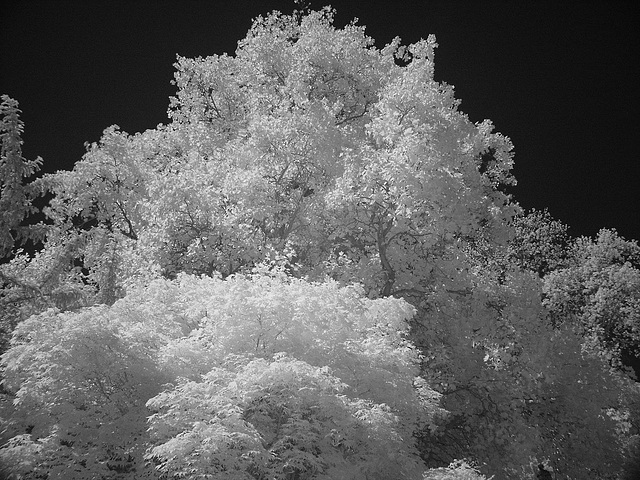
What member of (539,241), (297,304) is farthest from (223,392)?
(539,241)

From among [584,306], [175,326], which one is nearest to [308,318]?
[175,326]

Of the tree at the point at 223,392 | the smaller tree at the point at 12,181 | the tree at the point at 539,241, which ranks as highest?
the tree at the point at 539,241

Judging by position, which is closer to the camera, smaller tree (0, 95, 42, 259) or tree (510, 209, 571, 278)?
smaller tree (0, 95, 42, 259)

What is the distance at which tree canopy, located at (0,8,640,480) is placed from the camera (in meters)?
10.2

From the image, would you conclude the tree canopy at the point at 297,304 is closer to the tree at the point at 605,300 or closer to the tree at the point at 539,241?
the tree at the point at 605,300

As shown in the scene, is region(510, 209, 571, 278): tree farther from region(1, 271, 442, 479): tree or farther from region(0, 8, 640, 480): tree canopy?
region(1, 271, 442, 479): tree

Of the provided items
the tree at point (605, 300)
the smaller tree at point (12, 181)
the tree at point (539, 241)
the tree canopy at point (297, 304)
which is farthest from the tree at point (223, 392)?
the tree at point (539, 241)

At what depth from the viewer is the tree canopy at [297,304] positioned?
10203mm

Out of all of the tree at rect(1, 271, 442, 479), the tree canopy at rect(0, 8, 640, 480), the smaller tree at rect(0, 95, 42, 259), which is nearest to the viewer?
the tree at rect(1, 271, 442, 479)

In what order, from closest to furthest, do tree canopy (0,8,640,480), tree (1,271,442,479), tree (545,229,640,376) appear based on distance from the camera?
tree (1,271,442,479)
tree canopy (0,8,640,480)
tree (545,229,640,376)

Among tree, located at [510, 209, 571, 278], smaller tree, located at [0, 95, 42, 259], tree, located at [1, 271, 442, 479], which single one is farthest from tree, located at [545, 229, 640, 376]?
smaller tree, located at [0, 95, 42, 259]

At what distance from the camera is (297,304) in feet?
36.8

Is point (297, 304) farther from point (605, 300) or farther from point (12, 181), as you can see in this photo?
point (605, 300)

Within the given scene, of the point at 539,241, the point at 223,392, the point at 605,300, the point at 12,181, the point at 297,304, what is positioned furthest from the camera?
the point at 539,241
